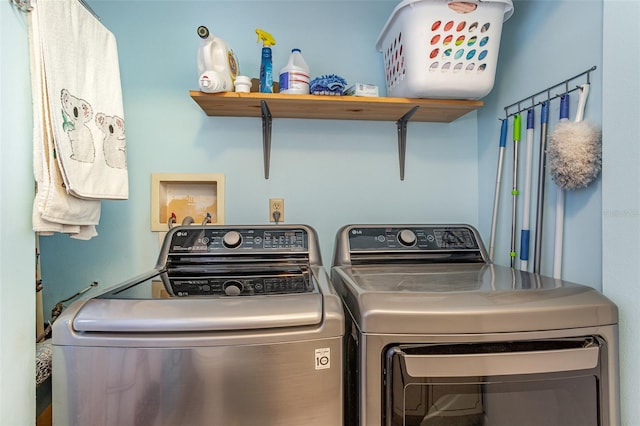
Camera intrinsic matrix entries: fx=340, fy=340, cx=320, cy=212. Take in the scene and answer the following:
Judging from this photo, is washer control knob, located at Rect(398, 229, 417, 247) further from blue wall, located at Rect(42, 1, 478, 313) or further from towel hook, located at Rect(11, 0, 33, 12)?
towel hook, located at Rect(11, 0, 33, 12)

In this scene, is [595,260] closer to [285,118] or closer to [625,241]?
[625,241]

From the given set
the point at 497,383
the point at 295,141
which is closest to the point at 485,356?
the point at 497,383

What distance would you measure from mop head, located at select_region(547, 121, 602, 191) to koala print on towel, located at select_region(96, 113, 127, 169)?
4.88ft

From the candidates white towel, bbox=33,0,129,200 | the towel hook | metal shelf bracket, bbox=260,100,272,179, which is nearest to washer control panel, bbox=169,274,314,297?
white towel, bbox=33,0,129,200

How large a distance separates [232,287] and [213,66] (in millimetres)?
835

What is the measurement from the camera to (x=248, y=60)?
1573 mm

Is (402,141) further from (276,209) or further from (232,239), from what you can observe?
(232,239)

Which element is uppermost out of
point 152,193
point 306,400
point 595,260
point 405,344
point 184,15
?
point 184,15

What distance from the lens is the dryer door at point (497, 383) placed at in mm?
749

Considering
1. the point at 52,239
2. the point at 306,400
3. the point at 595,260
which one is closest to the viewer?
the point at 306,400

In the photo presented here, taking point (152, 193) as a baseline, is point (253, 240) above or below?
below

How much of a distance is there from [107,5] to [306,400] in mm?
1806

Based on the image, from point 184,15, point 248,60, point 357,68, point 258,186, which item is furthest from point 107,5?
point 357,68

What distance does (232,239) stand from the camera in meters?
1.27
